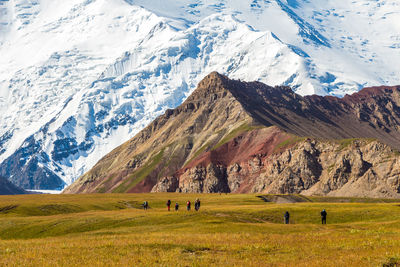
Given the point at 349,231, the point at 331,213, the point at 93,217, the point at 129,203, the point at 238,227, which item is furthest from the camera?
the point at 129,203

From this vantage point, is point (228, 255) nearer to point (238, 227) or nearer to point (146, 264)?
point (146, 264)

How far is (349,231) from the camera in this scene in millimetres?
59156

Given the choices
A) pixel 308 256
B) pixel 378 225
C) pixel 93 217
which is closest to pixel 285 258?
pixel 308 256

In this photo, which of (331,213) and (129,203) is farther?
(129,203)

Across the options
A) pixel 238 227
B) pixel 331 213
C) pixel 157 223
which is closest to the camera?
pixel 238 227

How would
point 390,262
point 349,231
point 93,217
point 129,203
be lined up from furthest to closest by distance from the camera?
point 129,203
point 93,217
point 349,231
point 390,262

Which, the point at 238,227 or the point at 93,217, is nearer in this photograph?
the point at 238,227

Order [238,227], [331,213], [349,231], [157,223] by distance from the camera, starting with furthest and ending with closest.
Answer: [331,213] → [157,223] → [238,227] → [349,231]

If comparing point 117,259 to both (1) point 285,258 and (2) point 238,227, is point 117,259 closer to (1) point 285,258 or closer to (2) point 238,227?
(1) point 285,258

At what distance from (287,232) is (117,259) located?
25570 mm

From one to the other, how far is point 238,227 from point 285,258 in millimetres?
23495

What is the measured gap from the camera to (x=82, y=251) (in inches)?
1686

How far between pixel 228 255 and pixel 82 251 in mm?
10793

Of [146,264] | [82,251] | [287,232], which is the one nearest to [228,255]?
[146,264]
